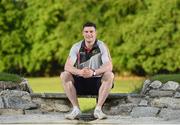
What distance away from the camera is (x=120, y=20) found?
24.8 meters

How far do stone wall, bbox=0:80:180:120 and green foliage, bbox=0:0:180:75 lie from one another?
553 inches

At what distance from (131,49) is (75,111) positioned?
15911 mm

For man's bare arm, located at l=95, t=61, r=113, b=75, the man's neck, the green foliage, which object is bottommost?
the green foliage

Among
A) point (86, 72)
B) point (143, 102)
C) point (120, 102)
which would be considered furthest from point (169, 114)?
point (86, 72)

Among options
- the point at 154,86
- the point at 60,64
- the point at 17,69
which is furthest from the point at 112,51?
the point at 154,86

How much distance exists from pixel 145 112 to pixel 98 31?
646 inches

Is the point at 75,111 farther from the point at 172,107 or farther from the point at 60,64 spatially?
the point at 60,64

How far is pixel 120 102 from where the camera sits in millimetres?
9070

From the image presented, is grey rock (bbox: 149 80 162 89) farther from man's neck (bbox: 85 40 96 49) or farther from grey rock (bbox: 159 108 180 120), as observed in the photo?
man's neck (bbox: 85 40 96 49)

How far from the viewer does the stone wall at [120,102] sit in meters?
8.67

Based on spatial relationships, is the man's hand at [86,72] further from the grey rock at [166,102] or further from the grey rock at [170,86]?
the grey rock at [170,86]

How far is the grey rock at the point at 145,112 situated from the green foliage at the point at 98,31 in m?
14.4

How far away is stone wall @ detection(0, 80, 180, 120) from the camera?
8670mm

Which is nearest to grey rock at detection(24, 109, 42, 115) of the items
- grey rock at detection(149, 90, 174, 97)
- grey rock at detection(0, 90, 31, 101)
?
grey rock at detection(0, 90, 31, 101)
